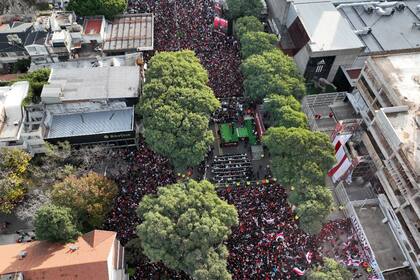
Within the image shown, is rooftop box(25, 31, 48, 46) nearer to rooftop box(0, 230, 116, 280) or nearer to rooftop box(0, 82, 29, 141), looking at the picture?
rooftop box(0, 82, 29, 141)

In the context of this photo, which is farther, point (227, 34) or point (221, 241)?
point (227, 34)

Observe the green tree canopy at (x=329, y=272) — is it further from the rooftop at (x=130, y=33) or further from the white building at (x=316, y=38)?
the rooftop at (x=130, y=33)

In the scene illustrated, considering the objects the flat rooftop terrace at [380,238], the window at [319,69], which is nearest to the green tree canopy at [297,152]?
the flat rooftop terrace at [380,238]

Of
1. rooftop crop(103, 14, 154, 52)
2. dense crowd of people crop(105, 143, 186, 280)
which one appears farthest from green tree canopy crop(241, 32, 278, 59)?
dense crowd of people crop(105, 143, 186, 280)

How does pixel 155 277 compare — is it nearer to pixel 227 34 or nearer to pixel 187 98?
pixel 187 98

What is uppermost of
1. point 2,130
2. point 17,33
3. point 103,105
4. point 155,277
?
point 17,33

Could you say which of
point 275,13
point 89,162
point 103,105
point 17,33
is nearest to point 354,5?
point 275,13

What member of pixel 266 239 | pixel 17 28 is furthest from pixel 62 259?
pixel 17 28
